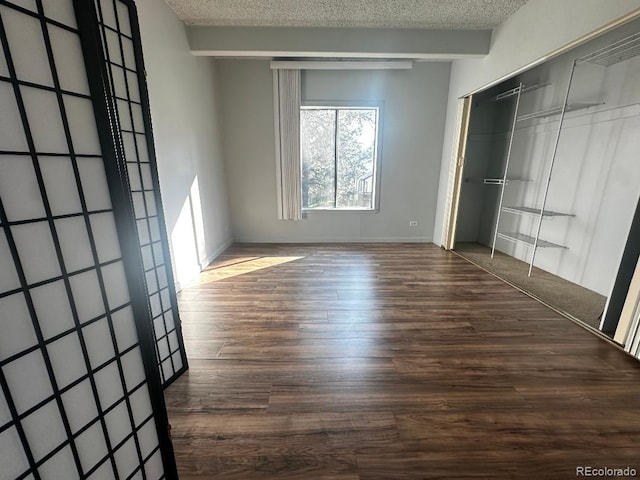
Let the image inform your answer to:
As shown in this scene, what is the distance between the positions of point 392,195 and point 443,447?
12.9 feet

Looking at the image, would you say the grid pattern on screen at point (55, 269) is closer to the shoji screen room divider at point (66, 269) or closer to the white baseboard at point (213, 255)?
the shoji screen room divider at point (66, 269)

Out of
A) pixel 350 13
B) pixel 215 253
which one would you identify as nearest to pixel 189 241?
pixel 215 253

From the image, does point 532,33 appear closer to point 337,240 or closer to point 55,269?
point 337,240

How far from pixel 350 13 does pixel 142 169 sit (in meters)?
2.82

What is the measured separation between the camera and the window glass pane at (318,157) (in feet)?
14.7

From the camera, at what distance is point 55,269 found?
661 millimetres

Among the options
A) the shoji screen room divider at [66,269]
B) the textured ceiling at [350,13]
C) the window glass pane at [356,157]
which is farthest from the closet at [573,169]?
the shoji screen room divider at [66,269]

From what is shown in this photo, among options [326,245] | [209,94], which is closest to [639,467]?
[326,245]

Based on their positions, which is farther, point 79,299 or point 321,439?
point 321,439

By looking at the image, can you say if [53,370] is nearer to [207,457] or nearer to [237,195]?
[207,457]

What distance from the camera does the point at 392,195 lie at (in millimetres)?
4711

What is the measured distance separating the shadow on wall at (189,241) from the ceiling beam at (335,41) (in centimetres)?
164

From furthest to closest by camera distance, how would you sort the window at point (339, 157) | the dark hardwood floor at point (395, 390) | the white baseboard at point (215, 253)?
the window at point (339, 157) → the white baseboard at point (215, 253) → the dark hardwood floor at point (395, 390)

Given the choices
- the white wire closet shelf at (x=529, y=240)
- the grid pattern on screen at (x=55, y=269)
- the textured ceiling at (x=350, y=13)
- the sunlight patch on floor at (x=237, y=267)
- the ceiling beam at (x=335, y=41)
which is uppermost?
the textured ceiling at (x=350, y=13)
